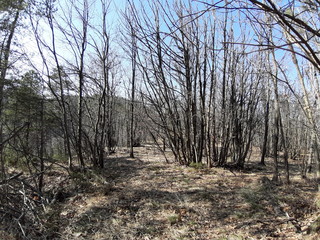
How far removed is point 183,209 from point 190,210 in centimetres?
13

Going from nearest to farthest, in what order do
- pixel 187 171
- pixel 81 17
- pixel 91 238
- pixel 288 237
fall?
pixel 288 237
pixel 91 238
pixel 187 171
pixel 81 17

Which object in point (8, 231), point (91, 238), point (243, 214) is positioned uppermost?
point (8, 231)

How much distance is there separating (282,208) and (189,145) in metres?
3.46

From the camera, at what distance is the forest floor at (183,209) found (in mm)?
3214

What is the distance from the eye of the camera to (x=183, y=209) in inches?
157

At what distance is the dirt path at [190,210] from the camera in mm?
3252

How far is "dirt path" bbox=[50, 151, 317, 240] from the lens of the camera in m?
3.25

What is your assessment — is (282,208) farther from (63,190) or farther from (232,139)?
(63,190)

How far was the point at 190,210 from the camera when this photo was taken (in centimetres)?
395

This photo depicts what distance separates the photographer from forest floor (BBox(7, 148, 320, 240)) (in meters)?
3.21

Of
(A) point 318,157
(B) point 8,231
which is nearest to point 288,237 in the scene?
(A) point 318,157

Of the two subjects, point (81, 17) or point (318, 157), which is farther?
point (81, 17)

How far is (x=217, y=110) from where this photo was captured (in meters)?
6.53

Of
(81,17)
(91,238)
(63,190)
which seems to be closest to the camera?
(91,238)
